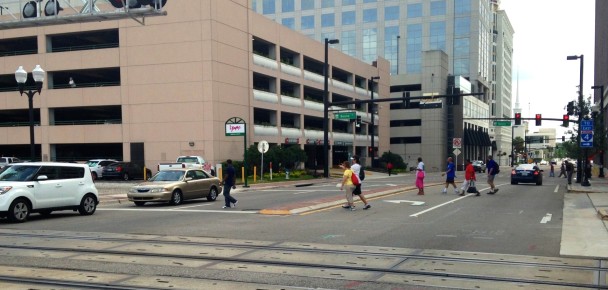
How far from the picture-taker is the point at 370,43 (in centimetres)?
9431

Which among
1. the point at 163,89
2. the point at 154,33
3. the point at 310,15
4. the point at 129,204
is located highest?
the point at 310,15

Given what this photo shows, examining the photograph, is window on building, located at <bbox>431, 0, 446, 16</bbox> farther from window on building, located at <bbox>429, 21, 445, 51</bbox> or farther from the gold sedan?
the gold sedan

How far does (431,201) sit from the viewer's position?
20.1m

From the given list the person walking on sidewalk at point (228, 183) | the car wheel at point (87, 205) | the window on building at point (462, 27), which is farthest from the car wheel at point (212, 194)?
the window on building at point (462, 27)

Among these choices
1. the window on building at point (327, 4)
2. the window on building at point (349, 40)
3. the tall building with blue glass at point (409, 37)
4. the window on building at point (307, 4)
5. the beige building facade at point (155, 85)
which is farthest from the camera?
the window on building at point (307, 4)

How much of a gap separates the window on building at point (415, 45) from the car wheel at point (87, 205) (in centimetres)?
8123

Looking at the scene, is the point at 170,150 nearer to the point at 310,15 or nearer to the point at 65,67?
the point at 65,67

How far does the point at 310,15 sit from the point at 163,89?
2325 inches

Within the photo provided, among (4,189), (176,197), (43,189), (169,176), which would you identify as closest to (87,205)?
(43,189)

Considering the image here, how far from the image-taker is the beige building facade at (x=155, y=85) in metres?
39.7

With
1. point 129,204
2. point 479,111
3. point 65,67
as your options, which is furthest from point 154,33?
point 479,111

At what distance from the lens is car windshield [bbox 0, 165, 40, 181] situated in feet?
47.8

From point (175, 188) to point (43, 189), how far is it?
5.32m

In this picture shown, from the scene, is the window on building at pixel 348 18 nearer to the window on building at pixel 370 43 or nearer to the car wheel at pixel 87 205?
the window on building at pixel 370 43
